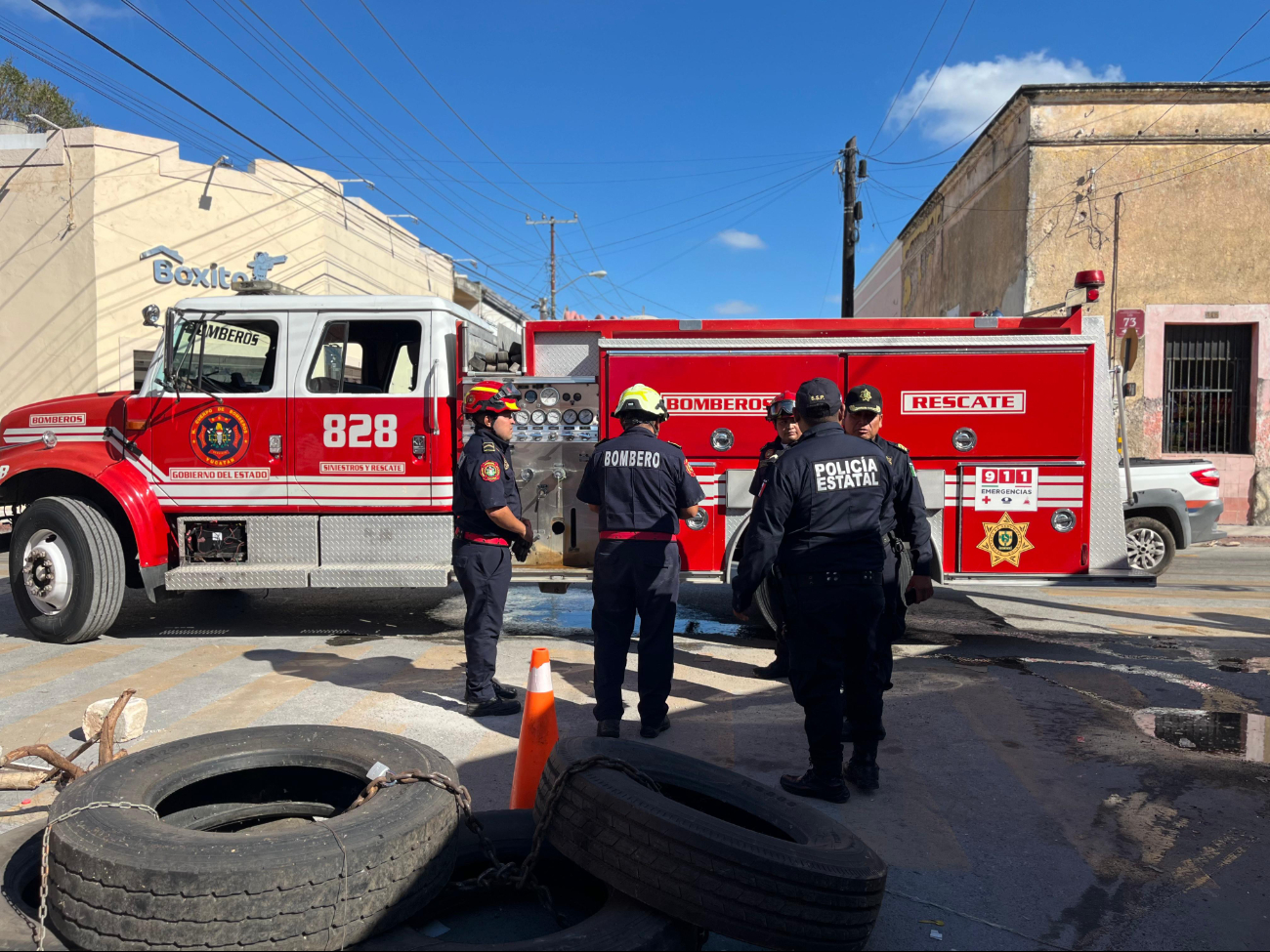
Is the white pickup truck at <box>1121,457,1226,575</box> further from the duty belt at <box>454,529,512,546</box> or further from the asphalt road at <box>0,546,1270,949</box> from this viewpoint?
the duty belt at <box>454,529,512,546</box>

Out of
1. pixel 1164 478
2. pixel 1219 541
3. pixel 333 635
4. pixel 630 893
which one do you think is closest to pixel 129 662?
pixel 333 635

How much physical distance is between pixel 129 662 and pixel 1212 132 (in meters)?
17.8

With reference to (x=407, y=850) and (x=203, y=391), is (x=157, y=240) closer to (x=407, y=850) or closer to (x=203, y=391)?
(x=203, y=391)

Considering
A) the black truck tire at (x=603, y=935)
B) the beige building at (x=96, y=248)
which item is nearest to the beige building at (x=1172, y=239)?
the beige building at (x=96, y=248)

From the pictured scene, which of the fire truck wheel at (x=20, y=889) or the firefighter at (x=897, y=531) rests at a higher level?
the firefighter at (x=897, y=531)

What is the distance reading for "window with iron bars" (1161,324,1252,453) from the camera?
15.8 metres

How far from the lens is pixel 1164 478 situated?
31.0ft

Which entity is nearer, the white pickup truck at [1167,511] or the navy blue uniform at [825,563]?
the navy blue uniform at [825,563]

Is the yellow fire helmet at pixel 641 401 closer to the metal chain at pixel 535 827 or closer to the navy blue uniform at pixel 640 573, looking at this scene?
the navy blue uniform at pixel 640 573

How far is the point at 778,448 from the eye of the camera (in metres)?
6.12

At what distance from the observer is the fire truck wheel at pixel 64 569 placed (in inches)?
255

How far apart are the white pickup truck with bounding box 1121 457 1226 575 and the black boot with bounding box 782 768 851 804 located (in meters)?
6.76

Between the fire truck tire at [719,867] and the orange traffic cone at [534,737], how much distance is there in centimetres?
87

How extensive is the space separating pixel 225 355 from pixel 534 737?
4.52 metres
